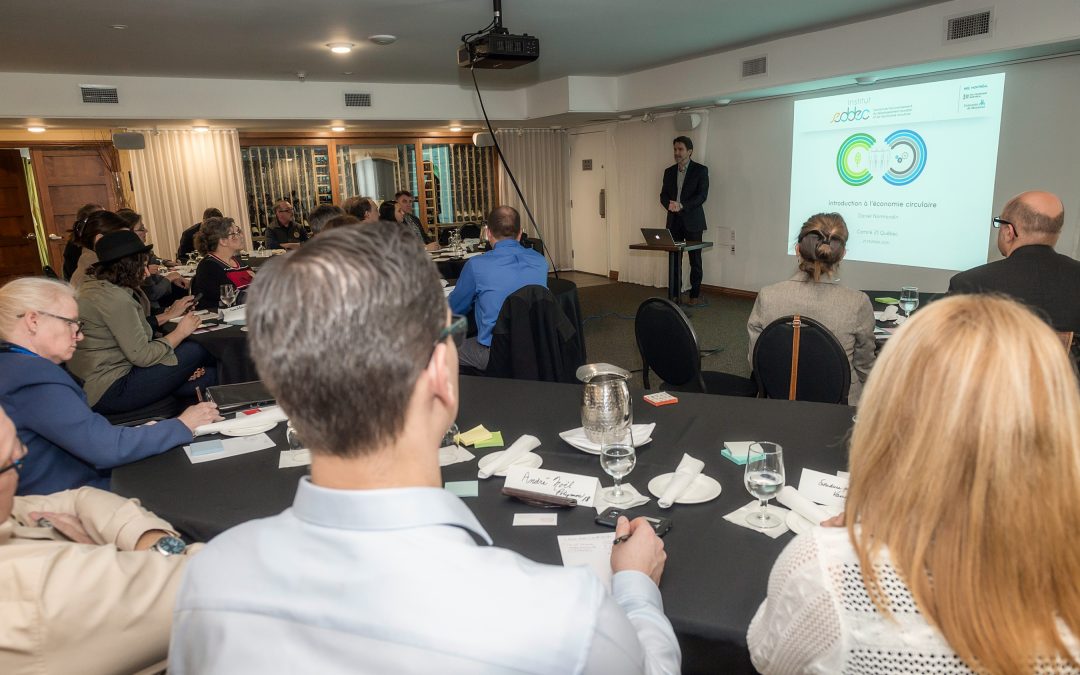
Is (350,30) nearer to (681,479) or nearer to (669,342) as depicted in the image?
(669,342)

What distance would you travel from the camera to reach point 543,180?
1081cm

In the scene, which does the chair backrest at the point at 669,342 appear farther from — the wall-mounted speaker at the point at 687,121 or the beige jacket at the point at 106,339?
the wall-mounted speaker at the point at 687,121

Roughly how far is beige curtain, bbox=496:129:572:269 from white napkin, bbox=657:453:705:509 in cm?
901

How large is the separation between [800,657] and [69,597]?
112 cm

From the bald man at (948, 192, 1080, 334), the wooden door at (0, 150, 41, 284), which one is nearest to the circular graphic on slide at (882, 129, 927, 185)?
the bald man at (948, 192, 1080, 334)

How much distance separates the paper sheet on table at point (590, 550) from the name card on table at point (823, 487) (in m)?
0.47

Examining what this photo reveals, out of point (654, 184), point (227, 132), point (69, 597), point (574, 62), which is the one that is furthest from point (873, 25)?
point (227, 132)

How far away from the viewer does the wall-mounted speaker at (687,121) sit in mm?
8148

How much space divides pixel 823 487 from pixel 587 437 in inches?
22.5

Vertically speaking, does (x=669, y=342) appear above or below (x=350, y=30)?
below

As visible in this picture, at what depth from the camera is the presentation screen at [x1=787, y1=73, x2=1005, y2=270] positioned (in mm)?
5750

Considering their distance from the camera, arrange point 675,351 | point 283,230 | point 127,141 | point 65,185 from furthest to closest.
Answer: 1. point 65,185
2. point 127,141
3. point 283,230
4. point 675,351

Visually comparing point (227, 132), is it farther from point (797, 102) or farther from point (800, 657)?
point (800, 657)

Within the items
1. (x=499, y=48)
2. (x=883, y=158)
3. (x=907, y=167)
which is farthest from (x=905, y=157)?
(x=499, y=48)
